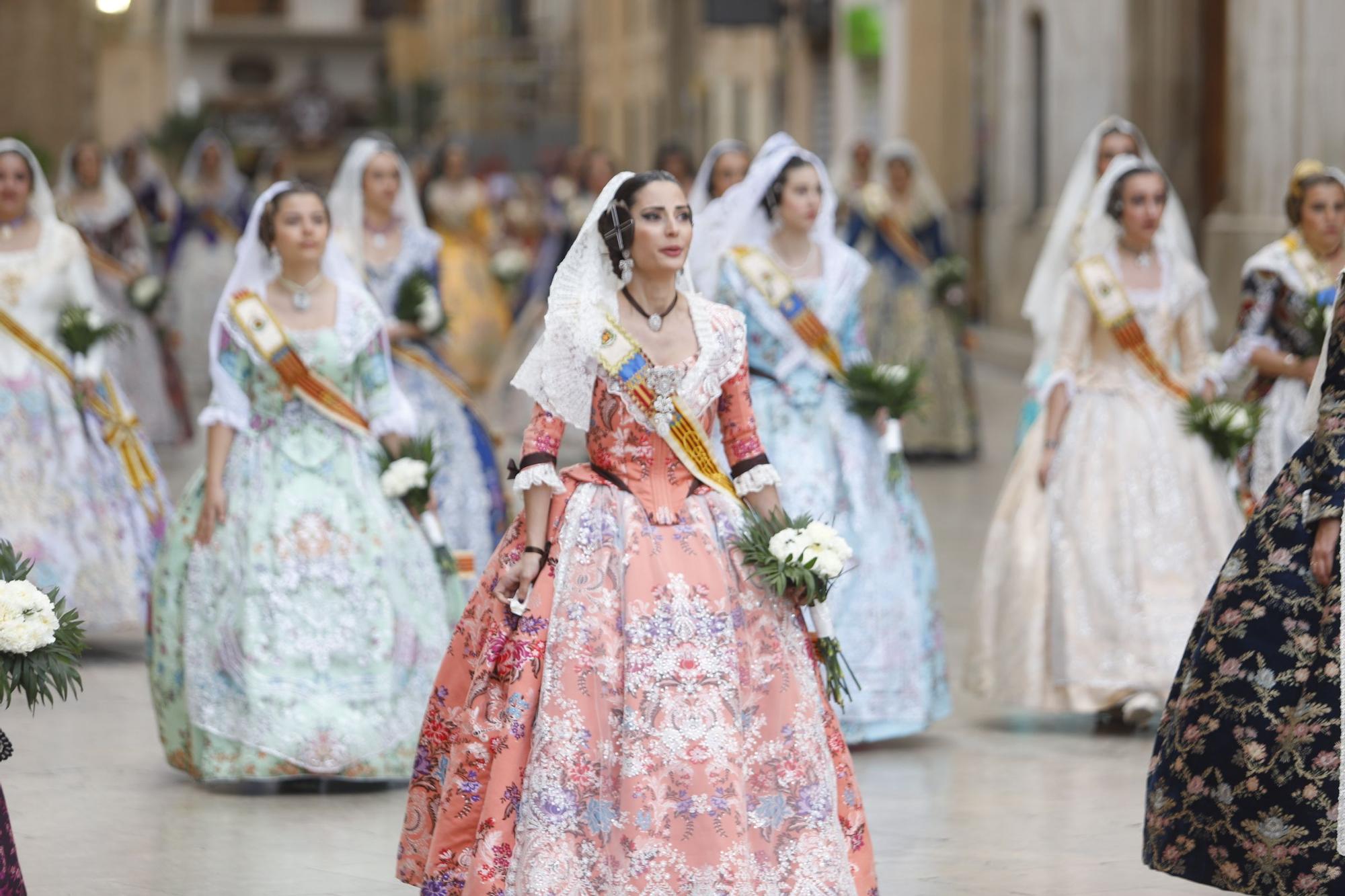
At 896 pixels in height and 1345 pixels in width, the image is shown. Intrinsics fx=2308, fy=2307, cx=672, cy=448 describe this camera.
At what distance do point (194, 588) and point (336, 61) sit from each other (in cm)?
6111

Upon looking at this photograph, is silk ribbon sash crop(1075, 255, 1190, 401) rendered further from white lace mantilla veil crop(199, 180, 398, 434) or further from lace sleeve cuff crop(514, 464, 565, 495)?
lace sleeve cuff crop(514, 464, 565, 495)

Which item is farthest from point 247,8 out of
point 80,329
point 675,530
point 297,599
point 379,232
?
point 675,530

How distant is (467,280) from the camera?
1905 cm

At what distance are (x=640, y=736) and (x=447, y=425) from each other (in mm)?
5207

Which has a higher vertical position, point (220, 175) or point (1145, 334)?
point (220, 175)

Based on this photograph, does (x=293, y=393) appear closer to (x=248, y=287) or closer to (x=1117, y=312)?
(x=248, y=287)

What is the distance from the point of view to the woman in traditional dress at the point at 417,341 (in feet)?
32.8

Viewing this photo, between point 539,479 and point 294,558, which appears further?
point 294,558

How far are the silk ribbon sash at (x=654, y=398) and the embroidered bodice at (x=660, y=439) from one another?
18 mm

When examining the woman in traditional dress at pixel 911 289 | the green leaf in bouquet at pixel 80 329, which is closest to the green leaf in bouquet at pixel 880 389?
the green leaf in bouquet at pixel 80 329

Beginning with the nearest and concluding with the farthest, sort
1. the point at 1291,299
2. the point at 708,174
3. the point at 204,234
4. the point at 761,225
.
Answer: the point at 761,225 < the point at 1291,299 < the point at 708,174 < the point at 204,234

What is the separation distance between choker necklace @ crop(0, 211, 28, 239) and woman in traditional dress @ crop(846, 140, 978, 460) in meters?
7.04

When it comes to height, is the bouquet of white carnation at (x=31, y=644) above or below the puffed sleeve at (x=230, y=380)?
below

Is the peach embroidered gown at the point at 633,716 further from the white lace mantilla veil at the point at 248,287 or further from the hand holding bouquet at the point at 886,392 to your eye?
the hand holding bouquet at the point at 886,392
